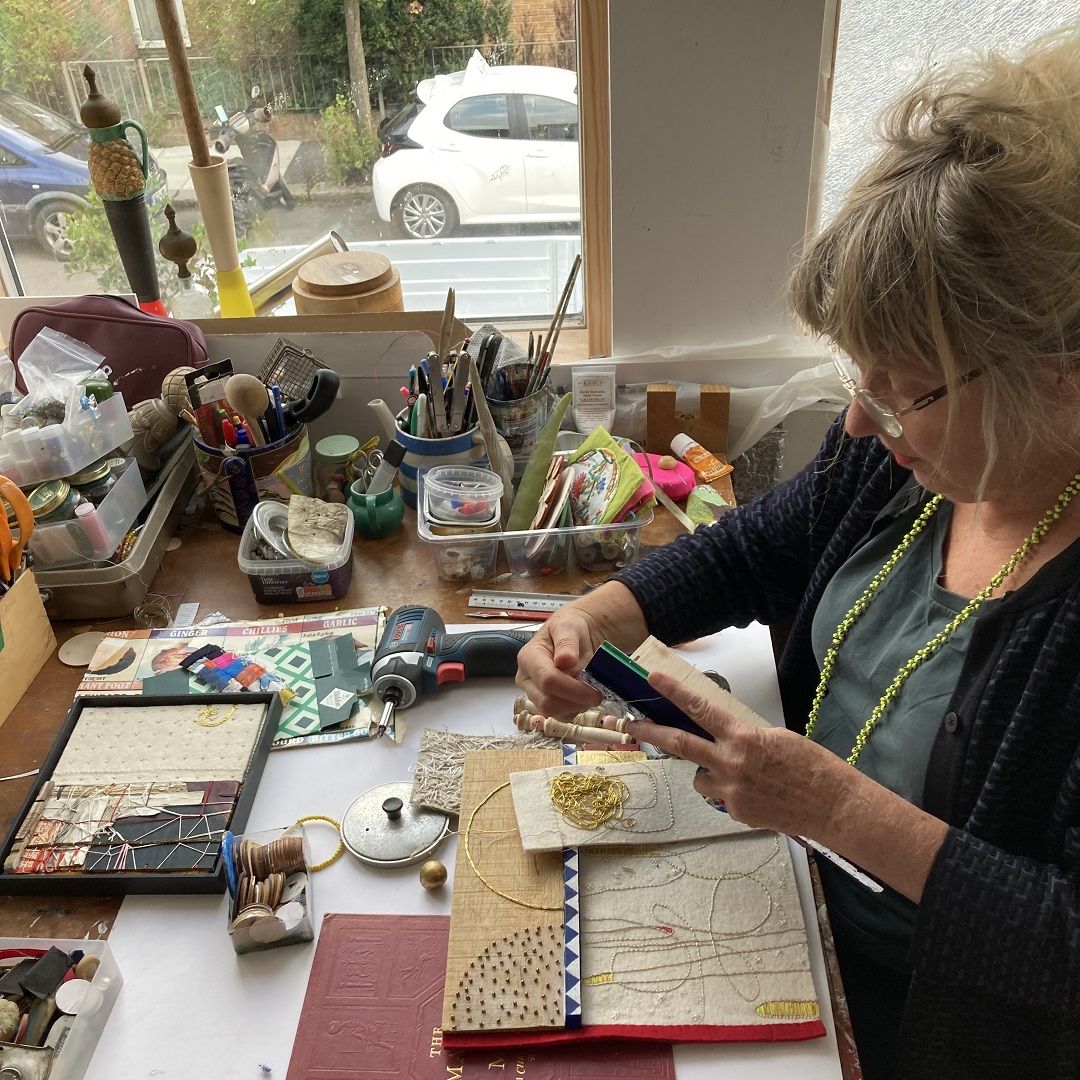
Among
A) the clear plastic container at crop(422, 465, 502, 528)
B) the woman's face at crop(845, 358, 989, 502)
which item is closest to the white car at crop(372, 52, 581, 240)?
the clear plastic container at crop(422, 465, 502, 528)

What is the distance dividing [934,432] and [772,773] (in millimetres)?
322

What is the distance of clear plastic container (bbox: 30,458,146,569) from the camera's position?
121cm

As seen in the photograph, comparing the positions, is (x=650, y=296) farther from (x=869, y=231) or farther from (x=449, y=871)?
(x=449, y=871)

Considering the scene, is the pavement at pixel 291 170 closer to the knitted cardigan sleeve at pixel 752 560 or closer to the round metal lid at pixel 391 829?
the knitted cardigan sleeve at pixel 752 560

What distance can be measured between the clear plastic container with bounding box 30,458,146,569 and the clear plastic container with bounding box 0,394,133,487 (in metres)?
0.06

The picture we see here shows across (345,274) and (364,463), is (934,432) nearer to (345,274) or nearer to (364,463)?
(364,463)

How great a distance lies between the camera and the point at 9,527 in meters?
1.13

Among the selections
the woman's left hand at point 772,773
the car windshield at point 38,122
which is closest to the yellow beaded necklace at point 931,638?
the woman's left hand at point 772,773

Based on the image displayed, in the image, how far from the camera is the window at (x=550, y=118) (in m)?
1.62

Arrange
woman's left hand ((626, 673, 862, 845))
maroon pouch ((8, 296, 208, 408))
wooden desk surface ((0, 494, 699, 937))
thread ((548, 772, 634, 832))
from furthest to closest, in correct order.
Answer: maroon pouch ((8, 296, 208, 408)) < wooden desk surface ((0, 494, 699, 937)) < thread ((548, 772, 634, 832)) < woman's left hand ((626, 673, 862, 845))

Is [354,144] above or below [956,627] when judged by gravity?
above

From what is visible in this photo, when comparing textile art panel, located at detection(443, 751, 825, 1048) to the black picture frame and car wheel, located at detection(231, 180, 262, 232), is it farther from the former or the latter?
car wheel, located at detection(231, 180, 262, 232)

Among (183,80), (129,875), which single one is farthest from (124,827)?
(183,80)

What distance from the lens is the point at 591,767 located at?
0.97 metres
